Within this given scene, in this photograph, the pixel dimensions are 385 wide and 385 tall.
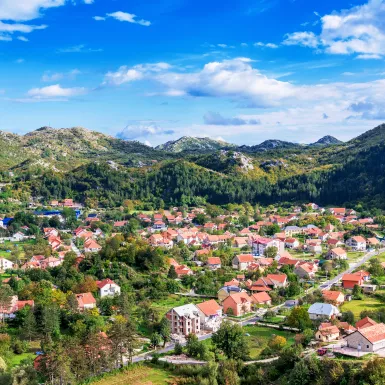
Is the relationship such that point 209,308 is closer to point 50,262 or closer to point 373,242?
point 50,262

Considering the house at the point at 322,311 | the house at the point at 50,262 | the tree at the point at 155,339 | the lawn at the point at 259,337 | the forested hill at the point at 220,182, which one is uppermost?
the forested hill at the point at 220,182

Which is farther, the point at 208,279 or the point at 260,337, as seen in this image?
the point at 208,279

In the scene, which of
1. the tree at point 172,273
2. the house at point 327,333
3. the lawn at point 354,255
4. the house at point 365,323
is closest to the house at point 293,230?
the lawn at point 354,255

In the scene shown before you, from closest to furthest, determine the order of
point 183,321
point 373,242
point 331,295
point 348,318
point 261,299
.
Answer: point 348,318 → point 183,321 → point 331,295 → point 261,299 → point 373,242

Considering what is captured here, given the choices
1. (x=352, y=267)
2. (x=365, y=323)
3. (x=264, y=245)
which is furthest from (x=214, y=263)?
(x=365, y=323)

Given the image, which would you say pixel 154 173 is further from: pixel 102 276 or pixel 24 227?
pixel 102 276

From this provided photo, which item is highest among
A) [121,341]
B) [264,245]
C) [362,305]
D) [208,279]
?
[264,245]

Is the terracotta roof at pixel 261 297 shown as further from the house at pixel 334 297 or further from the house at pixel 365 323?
the house at pixel 365 323
